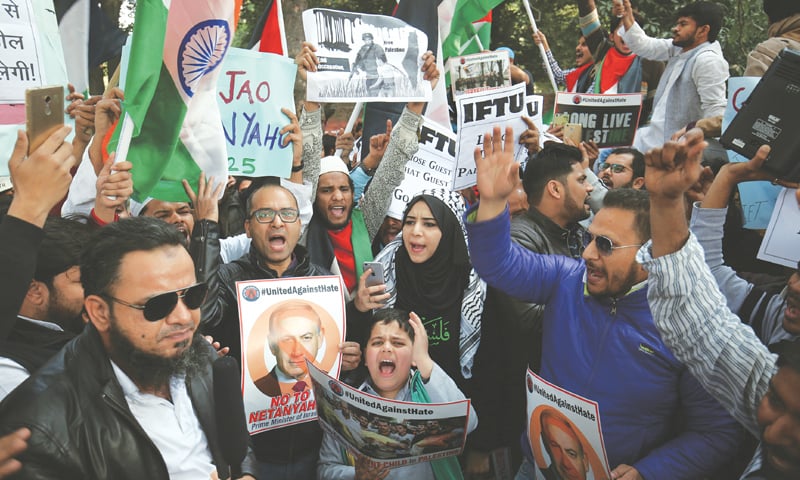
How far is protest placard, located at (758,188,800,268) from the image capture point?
2.96 metres

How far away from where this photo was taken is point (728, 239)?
4.32m

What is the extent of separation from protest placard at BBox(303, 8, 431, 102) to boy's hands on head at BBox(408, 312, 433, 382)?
1716 millimetres

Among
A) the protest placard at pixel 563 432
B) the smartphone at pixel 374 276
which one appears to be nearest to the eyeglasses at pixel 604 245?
the protest placard at pixel 563 432

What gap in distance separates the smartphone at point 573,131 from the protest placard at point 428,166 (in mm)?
1012

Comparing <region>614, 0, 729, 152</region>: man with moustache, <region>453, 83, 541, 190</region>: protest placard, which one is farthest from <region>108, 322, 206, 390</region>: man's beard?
<region>614, 0, 729, 152</region>: man with moustache

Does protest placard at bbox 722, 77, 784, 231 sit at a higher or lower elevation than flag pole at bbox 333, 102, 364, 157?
lower

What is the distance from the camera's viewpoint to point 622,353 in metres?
2.70

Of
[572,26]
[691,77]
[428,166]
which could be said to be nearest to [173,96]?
[428,166]

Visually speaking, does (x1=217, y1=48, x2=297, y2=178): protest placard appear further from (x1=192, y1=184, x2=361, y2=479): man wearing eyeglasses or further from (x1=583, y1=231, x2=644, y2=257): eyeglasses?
(x1=583, y1=231, x2=644, y2=257): eyeglasses

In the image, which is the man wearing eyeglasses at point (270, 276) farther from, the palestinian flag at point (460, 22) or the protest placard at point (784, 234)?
the palestinian flag at point (460, 22)

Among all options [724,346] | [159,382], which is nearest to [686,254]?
[724,346]

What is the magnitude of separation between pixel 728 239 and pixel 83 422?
12.5 ft

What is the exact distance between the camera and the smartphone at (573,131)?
5.38 meters

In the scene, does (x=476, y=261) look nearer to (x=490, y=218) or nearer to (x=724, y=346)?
(x=490, y=218)
